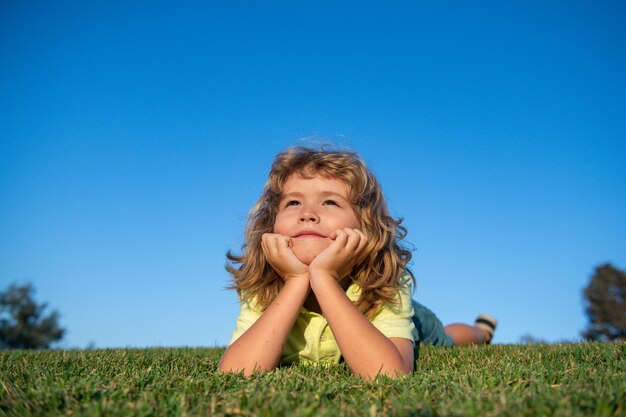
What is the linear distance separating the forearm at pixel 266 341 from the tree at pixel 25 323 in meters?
32.1

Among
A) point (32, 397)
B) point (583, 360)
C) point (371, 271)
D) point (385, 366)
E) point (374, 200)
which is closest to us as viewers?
point (32, 397)

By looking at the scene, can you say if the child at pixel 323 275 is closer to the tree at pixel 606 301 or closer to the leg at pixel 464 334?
the leg at pixel 464 334

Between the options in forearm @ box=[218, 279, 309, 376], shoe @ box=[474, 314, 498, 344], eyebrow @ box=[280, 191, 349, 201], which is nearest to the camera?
forearm @ box=[218, 279, 309, 376]

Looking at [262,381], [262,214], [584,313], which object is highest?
[584,313]

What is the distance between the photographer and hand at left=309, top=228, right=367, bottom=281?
4.34 metres

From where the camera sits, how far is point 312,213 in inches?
194

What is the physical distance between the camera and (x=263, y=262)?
550 cm

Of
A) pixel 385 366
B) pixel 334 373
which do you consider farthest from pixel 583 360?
pixel 334 373

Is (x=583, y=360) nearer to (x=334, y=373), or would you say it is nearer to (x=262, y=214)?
(x=334, y=373)

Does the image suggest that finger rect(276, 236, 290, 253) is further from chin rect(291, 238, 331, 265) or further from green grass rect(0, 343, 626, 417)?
green grass rect(0, 343, 626, 417)

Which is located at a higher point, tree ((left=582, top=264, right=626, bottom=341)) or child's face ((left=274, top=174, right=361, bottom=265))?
tree ((left=582, top=264, right=626, bottom=341))

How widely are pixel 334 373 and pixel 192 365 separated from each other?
1.21m

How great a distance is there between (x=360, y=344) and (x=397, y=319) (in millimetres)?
1123

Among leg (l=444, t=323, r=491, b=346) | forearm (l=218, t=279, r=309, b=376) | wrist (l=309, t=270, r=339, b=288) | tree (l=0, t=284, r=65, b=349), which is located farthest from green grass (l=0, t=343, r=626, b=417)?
tree (l=0, t=284, r=65, b=349)
